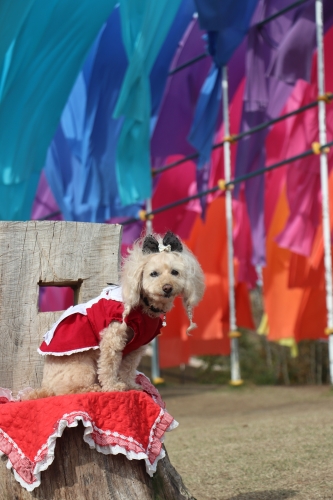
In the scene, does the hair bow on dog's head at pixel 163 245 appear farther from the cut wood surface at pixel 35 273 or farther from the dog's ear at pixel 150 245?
the cut wood surface at pixel 35 273

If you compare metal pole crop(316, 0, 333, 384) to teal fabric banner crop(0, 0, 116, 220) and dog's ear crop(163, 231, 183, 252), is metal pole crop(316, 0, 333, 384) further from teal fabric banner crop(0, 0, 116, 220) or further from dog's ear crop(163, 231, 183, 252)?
dog's ear crop(163, 231, 183, 252)

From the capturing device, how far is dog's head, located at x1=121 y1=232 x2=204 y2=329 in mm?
3164

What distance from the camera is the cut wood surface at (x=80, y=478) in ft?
9.80

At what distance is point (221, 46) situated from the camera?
9.56 m

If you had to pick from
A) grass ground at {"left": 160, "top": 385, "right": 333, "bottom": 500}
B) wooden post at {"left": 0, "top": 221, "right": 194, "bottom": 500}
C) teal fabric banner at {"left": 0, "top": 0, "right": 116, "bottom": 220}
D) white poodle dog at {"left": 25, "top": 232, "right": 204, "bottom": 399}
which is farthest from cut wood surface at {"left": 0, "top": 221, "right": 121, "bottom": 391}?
teal fabric banner at {"left": 0, "top": 0, "right": 116, "bottom": 220}

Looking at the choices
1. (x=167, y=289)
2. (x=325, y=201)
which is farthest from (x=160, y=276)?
(x=325, y=201)

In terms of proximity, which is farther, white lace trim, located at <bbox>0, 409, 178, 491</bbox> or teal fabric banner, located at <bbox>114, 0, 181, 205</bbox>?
teal fabric banner, located at <bbox>114, 0, 181, 205</bbox>

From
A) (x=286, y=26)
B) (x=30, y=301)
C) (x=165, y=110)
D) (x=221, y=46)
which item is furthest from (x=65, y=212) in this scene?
(x=30, y=301)

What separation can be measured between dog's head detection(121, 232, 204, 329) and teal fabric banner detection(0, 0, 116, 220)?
19.1ft

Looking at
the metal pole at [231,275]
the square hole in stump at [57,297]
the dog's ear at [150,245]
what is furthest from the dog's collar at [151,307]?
the square hole in stump at [57,297]

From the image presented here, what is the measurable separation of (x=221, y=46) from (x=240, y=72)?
1715 mm

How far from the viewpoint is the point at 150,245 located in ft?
10.7

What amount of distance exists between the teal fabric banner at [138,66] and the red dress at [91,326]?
18.5 ft

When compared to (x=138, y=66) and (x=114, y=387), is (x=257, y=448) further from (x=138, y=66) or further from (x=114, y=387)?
(x=138, y=66)
